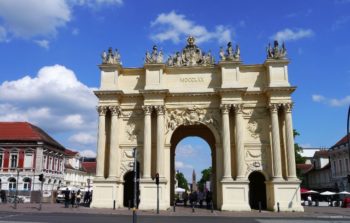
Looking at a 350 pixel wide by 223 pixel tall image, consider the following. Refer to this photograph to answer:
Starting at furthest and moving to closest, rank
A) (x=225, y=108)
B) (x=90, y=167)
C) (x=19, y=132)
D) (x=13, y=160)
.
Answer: (x=90, y=167) → (x=19, y=132) → (x=13, y=160) → (x=225, y=108)

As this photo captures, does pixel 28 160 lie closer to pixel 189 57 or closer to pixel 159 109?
pixel 159 109

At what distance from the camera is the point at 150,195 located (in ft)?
109

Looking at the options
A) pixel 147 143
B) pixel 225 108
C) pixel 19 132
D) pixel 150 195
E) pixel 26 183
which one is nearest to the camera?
pixel 150 195

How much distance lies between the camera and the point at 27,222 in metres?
19.1

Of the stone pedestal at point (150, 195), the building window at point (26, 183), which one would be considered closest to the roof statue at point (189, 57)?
the stone pedestal at point (150, 195)

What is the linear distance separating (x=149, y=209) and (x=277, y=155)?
11.7 m

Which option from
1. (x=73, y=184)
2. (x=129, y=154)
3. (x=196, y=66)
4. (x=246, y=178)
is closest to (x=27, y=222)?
(x=129, y=154)

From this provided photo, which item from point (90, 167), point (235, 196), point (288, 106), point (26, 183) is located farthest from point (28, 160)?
point (90, 167)

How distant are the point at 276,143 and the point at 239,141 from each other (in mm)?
3154

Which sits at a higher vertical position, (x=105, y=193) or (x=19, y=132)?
(x=19, y=132)

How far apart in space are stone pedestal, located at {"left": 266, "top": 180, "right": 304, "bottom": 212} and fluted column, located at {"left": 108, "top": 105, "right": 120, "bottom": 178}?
540 inches

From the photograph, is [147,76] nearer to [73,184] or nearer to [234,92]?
[234,92]

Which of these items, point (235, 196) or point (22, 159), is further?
point (22, 159)

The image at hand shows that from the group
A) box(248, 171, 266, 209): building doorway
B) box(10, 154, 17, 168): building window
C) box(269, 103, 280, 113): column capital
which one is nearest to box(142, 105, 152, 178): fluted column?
box(248, 171, 266, 209): building doorway
